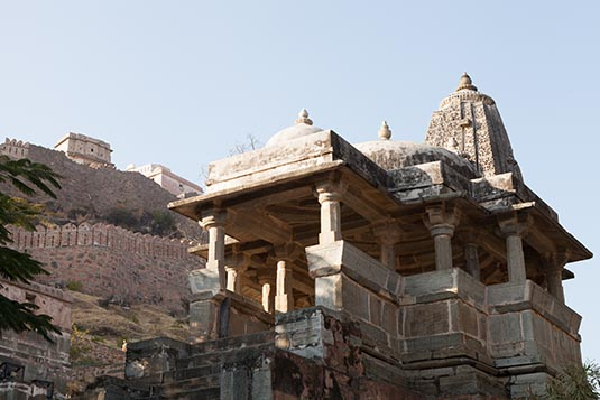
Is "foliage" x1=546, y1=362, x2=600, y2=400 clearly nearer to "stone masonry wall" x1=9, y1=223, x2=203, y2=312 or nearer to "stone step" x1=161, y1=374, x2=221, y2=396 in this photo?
"stone step" x1=161, y1=374, x2=221, y2=396

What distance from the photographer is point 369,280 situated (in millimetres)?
13922

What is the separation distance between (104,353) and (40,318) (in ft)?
66.6

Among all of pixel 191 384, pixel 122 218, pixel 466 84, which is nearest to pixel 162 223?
pixel 122 218

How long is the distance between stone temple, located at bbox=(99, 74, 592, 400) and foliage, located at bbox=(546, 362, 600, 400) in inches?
28.8

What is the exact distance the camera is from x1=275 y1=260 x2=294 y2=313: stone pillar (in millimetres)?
16391

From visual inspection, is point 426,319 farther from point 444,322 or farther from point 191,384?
point 191,384

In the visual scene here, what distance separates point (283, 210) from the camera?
53.1 ft

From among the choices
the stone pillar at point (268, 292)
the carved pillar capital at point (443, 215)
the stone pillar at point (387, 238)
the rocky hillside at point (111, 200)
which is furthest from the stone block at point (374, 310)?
the rocky hillside at point (111, 200)

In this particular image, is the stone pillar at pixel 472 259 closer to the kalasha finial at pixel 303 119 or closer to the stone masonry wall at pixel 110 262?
the kalasha finial at pixel 303 119

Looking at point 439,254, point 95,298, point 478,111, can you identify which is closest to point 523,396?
point 439,254

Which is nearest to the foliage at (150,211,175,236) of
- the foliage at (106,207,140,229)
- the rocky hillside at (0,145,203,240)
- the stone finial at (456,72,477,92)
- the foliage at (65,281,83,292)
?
the rocky hillside at (0,145,203,240)

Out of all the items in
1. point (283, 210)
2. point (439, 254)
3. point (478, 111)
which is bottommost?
point (439, 254)

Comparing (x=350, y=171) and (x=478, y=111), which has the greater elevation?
(x=478, y=111)

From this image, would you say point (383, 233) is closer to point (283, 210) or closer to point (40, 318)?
point (283, 210)
